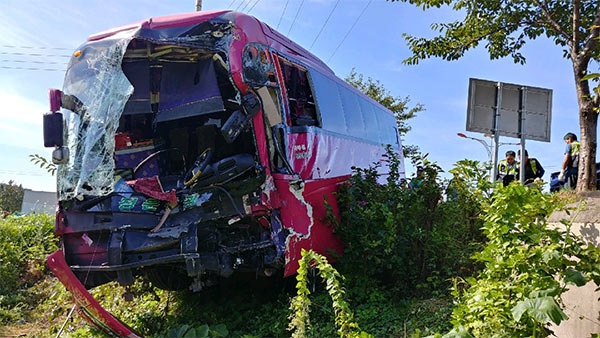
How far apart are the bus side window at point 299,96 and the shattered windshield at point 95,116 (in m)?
1.85

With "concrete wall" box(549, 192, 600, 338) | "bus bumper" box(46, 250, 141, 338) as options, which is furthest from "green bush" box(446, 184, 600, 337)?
"bus bumper" box(46, 250, 141, 338)

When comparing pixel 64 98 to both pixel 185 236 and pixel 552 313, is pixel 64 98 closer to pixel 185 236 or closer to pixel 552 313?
pixel 185 236

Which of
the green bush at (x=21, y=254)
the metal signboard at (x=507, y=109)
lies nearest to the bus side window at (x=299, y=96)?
the metal signboard at (x=507, y=109)

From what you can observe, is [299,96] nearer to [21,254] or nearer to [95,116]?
[95,116]

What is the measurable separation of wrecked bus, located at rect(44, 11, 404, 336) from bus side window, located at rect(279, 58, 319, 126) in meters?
0.12

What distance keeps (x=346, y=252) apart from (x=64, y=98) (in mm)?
3700

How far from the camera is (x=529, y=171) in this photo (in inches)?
357

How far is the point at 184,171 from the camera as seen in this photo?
6.11 metres

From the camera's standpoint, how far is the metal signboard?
23.7ft

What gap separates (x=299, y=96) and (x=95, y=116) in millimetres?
2466

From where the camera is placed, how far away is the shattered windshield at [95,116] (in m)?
5.36

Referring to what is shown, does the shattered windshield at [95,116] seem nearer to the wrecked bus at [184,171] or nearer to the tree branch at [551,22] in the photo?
the wrecked bus at [184,171]

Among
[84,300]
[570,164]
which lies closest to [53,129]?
[84,300]

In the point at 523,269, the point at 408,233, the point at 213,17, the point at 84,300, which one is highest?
the point at 213,17
